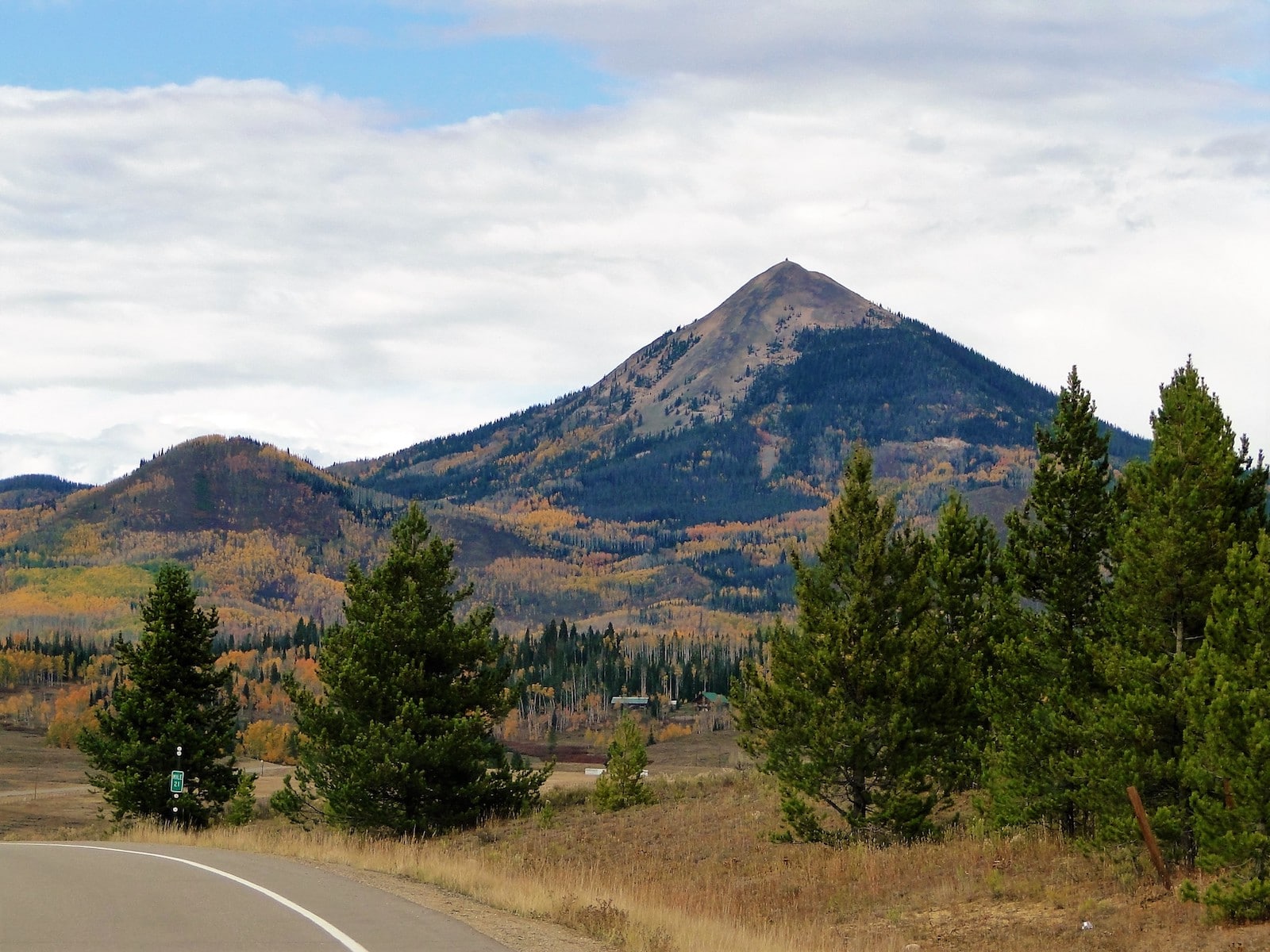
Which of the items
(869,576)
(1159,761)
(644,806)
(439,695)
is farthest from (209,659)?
(1159,761)

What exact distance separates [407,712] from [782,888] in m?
13.4

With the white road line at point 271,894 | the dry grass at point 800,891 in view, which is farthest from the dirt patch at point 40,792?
the dry grass at point 800,891

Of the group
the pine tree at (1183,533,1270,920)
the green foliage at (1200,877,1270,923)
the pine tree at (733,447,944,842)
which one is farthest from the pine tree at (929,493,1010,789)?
the green foliage at (1200,877,1270,923)

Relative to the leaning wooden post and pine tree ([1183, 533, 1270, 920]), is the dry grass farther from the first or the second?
pine tree ([1183, 533, 1270, 920])

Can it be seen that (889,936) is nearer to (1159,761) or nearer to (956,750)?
(1159,761)

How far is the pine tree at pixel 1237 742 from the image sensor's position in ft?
67.6

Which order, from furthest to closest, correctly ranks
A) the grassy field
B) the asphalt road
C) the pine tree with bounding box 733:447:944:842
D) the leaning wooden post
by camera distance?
the pine tree with bounding box 733:447:944:842 → the leaning wooden post → the grassy field → the asphalt road

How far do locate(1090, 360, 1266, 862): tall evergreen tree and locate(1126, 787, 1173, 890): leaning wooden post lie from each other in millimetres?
472

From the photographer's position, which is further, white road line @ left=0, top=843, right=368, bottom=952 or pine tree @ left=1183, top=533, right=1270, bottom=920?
pine tree @ left=1183, top=533, right=1270, bottom=920

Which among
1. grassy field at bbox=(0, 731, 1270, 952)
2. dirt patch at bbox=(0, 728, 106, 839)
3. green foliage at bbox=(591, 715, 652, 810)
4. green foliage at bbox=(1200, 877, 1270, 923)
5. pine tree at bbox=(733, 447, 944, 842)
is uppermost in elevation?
pine tree at bbox=(733, 447, 944, 842)

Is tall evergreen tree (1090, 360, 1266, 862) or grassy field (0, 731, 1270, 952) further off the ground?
Result: tall evergreen tree (1090, 360, 1266, 862)

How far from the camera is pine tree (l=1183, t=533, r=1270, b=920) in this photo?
20594 mm

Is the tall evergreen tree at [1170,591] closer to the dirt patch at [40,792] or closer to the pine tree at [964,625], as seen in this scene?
the pine tree at [964,625]

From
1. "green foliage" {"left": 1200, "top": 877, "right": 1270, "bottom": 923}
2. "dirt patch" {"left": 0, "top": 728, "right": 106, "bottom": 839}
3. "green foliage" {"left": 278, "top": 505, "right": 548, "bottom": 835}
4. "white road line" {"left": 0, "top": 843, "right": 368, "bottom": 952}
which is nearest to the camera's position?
"white road line" {"left": 0, "top": 843, "right": 368, "bottom": 952}
